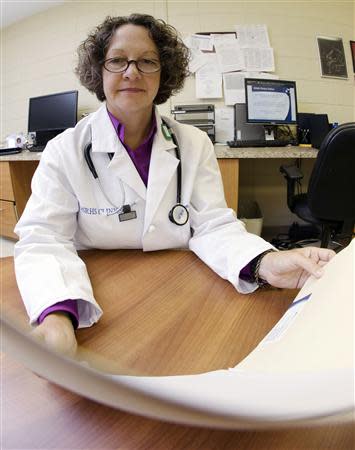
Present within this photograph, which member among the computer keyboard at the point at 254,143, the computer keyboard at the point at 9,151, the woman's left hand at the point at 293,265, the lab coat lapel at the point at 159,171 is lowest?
the woman's left hand at the point at 293,265

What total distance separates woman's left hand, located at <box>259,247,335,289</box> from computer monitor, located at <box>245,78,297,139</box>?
1646 millimetres

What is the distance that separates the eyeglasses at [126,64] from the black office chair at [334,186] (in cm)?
87

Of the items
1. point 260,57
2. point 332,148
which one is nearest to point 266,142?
point 332,148

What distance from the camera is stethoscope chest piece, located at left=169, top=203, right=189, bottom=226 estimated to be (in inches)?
26.2

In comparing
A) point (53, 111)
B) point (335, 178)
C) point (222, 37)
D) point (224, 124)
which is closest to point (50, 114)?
point (53, 111)

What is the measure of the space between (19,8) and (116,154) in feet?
3.25

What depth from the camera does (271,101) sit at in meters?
1.88

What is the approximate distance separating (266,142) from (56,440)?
1.74m

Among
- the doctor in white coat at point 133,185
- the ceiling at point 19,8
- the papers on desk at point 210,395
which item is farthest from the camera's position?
the ceiling at point 19,8

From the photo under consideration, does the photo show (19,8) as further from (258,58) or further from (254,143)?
(258,58)

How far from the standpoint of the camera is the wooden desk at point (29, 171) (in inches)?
57.9

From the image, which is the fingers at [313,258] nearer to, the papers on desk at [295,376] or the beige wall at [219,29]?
the papers on desk at [295,376]

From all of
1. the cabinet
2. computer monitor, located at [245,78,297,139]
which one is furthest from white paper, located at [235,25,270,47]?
the cabinet

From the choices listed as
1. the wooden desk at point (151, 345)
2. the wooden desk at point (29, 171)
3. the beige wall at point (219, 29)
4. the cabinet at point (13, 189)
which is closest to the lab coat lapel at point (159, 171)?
the wooden desk at point (151, 345)
